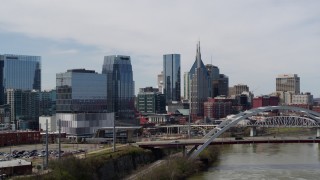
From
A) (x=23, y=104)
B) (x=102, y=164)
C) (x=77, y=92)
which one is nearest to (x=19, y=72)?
(x=23, y=104)

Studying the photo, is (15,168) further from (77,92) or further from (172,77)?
(172,77)

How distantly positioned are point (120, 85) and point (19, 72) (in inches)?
1788

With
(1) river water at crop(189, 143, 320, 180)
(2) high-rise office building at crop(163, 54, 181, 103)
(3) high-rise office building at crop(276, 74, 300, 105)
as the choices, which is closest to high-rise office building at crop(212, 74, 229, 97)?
(2) high-rise office building at crop(163, 54, 181, 103)

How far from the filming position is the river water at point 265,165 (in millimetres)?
34219

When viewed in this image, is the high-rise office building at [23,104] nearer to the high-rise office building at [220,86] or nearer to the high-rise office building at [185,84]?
the high-rise office building at [220,86]

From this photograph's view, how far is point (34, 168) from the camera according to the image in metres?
28.3

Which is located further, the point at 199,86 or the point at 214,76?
the point at 214,76

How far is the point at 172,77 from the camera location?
556ft

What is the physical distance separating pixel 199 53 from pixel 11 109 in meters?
60.1

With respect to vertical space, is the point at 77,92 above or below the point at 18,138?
above

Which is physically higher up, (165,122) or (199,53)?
(199,53)

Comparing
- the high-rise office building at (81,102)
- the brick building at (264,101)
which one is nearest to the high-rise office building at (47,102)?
the high-rise office building at (81,102)

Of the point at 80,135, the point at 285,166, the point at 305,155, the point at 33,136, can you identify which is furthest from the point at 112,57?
the point at 285,166

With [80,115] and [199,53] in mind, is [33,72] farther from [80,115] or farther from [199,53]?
[80,115]
